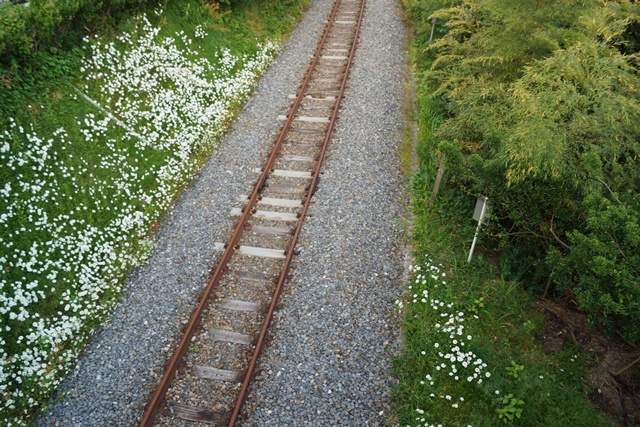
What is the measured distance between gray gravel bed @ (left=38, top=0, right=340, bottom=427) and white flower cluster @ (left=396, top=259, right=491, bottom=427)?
397 centimetres

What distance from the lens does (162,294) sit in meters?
7.98

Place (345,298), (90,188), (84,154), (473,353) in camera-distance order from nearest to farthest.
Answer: (473,353) < (345,298) < (90,188) < (84,154)

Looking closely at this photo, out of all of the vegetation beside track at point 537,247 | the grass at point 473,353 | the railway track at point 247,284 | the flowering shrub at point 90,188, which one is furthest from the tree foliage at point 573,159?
the flowering shrub at point 90,188

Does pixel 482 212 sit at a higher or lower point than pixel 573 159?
lower

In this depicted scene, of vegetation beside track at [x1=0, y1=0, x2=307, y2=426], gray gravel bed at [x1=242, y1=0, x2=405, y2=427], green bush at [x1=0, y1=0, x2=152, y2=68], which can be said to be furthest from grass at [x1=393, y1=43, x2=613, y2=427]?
green bush at [x1=0, y1=0, x2=152, y2=68]

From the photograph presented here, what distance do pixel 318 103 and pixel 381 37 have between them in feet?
17.0

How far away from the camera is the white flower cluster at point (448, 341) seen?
683 centimetres

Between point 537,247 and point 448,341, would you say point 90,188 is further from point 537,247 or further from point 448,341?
point 537,247

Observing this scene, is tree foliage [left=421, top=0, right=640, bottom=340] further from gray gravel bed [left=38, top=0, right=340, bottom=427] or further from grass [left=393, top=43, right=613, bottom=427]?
gray gravel bed [left=38, top=0, right=340, bottom=427]

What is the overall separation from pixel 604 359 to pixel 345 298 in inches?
172

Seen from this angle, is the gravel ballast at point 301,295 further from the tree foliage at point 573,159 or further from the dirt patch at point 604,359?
the dirt patch at point 604,359

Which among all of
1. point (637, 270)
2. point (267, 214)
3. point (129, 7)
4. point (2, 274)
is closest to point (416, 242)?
point (267, 214)

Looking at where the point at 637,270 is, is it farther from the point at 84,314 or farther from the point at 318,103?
the point at 318,103

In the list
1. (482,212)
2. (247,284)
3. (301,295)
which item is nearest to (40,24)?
(247,284)
